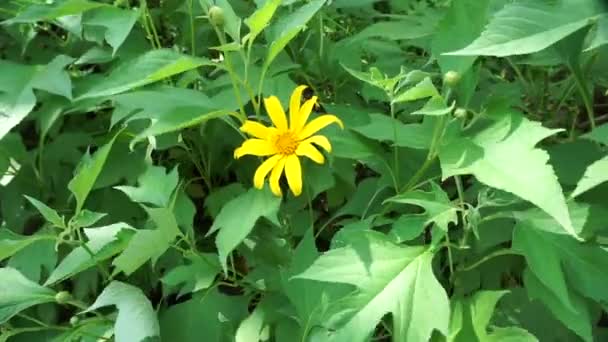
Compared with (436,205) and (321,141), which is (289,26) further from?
(436,205)

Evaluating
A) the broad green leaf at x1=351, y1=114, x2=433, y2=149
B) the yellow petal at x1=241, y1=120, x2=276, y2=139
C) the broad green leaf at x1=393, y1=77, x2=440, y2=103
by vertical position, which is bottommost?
the broad green leaf at x1=351, y1=114, x2=433, y2=149

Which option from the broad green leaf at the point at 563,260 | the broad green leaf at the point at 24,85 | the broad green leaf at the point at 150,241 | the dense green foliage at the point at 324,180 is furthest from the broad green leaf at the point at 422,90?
the broad green leaf at the point at 24,85

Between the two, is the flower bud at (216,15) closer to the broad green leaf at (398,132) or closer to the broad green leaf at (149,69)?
the broad green leaf at (149,69)

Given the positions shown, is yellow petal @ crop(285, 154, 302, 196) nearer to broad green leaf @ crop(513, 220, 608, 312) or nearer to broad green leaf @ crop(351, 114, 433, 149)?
broad green leaf @ crop(351, 114, 433, 149)

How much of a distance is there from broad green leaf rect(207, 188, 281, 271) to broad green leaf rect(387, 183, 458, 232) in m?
0.18

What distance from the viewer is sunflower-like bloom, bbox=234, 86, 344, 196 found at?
1.15 metres

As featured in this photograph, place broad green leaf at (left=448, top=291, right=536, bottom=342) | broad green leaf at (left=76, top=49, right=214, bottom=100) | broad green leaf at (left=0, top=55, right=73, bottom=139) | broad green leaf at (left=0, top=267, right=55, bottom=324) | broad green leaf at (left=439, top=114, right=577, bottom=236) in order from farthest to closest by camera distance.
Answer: broad green leaf at (left=0, top=55, right=73, bottom=139) → broad green leaf at (left=0, top=267, right=55, bottom=324) → broad green leaf at (left=76, top=49, right=214, bottom=100) → broad green leaf at (left=448, top=291, right=536, bottom=342) → broad green leaf at (left=439, top=114, right=577, bottom=236)

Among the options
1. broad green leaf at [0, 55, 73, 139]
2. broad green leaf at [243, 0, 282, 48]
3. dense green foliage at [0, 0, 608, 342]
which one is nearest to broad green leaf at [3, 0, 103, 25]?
dense green foliage at [0, 0, 608, 342]

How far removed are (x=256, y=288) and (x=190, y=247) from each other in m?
0.12

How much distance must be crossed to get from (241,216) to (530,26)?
0.46 metres

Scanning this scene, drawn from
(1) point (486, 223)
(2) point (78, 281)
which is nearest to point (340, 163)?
(1) point (486, 223)

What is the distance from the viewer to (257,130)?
1.16 meters

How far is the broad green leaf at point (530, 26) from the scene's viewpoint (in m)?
1.00

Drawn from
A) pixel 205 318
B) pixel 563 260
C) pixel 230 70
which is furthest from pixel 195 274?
pixel 563 260
